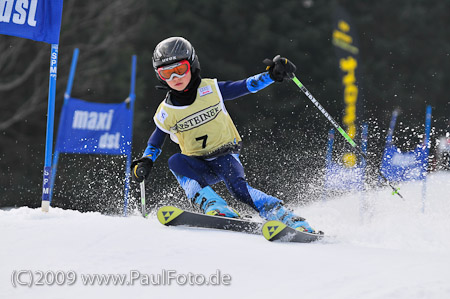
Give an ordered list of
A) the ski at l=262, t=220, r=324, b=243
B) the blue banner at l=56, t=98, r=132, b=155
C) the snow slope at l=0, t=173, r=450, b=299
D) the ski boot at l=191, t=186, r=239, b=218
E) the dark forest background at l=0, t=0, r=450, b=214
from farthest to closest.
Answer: the dark forest background at l=0, t=0, r=450, b=214 < the blue banner at l=56, t=98, r=132, b=155 < the ski boot at l=191, t=186, r=239, b=218 < the ski at l=262, t=220, r=324, b=243 < the snow slope at l=0, t=173, r=450, b=299

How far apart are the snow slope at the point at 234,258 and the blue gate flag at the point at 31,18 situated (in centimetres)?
153

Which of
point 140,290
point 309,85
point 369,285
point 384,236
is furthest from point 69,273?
point 309,85

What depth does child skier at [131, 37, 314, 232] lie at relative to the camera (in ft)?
13.3

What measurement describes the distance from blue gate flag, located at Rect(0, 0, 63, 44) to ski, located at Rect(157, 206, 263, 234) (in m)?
1.90

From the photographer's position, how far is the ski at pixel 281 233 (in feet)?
11.2

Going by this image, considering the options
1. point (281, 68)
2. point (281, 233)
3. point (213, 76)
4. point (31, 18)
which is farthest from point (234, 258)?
point (213, 76)

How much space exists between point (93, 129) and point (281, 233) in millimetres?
4353

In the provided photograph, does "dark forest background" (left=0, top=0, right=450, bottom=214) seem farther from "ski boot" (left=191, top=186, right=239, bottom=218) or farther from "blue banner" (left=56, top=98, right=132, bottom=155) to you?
"ski boot" (left=191, top=186, right=239, bottom=218)

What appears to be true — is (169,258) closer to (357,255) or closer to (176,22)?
(357,255)

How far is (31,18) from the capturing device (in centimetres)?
467

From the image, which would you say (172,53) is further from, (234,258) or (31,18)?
(234,258)

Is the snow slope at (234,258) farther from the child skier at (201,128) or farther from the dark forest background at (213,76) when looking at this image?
the dark forest background at (213,76)

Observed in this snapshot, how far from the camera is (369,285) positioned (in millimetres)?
2467

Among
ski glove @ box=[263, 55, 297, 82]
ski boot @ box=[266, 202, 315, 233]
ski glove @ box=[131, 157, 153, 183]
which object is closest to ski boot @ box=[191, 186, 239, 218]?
ski boot @ box=[266, 202, 315, 233]
